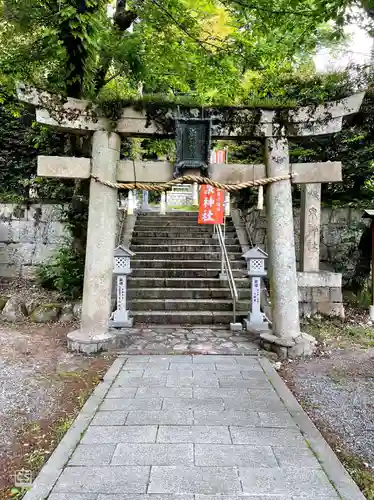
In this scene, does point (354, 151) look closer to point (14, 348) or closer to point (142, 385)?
point (142, 385)

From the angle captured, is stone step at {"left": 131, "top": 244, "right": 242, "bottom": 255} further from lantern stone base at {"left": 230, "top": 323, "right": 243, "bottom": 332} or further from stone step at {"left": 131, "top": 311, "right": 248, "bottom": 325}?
lantern stone base at {"left": 230, "top": 323, "right": 243, "bottom": 332}

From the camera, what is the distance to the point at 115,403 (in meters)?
4.31

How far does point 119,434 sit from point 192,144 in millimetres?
4265

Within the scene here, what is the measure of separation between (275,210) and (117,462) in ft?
14.8

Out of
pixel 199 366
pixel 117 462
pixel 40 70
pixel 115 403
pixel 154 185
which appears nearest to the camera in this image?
pixel 117 462

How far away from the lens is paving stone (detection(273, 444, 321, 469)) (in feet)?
10.2

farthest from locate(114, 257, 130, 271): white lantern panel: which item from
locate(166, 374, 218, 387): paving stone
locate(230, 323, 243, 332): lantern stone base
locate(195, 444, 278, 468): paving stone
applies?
locate(195, 444, 278, 468): paving stone

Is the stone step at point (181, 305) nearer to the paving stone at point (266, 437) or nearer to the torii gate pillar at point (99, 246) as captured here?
the torii gate pillar at point (99, 246)

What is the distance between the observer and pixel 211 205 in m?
9.34

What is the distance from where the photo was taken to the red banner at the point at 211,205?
9305 mm

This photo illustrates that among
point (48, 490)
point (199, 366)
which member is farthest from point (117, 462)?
point (199, 366)

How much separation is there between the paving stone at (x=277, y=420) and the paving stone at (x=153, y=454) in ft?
2.99

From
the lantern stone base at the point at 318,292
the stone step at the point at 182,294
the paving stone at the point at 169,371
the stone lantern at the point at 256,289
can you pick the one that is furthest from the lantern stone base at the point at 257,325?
the paving stone at the point at 169,371

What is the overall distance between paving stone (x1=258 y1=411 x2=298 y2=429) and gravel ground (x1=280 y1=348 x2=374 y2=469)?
1.10ft
